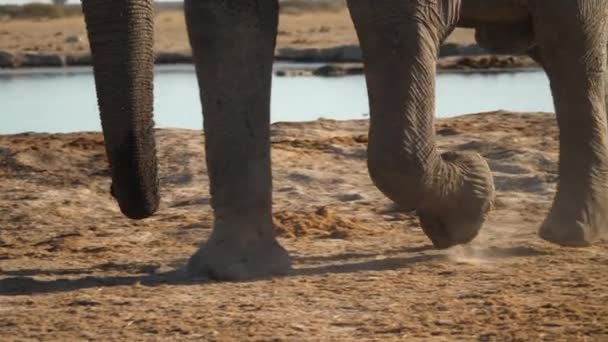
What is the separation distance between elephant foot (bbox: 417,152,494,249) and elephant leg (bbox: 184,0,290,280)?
62 centimetres

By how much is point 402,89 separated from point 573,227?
1281 millimetres

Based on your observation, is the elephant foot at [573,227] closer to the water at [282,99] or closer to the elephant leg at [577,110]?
the elephant leg at [577,110]

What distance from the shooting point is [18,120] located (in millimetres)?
17688

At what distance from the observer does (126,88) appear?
6.75 meters

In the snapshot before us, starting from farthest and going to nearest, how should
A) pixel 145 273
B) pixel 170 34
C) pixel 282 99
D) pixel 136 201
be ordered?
pixel 170 34, pixel 282 99, pixel 145 273, pixel 136 201

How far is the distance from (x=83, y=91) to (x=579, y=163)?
14.1m

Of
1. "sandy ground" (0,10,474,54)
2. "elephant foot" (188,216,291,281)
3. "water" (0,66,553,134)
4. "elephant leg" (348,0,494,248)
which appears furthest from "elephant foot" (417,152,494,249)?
"sandy ground" (0,10,474,54)

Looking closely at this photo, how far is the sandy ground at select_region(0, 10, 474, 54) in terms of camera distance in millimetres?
33506

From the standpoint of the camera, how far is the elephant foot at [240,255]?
761 centimetres

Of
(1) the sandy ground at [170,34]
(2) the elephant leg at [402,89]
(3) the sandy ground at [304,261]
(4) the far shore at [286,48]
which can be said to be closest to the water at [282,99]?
(4) the far shore at [286,48]

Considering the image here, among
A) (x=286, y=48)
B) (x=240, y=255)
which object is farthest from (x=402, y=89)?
(x=286, y=48)

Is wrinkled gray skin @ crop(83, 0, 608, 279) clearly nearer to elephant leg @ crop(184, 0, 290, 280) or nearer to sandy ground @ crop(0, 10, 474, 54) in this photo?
elephant leg @ crop(184, 0, 290, 280)

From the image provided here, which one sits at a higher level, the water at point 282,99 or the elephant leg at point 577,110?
the elephant leg at point 577,110

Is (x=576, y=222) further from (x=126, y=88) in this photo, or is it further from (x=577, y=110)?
(x=126, y=88)
